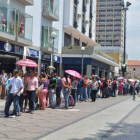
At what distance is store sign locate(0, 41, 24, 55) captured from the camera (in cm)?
1969

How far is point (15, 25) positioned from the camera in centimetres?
1961

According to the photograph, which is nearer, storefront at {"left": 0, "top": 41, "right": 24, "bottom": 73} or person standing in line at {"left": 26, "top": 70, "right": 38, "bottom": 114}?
person standing in line at {"left": 26, "top": 70, "right": 38, "bottom": 114}

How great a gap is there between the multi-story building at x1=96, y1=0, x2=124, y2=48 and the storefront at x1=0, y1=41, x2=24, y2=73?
99.5 meters

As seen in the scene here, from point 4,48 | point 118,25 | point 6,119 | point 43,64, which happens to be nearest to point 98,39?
point 118,25

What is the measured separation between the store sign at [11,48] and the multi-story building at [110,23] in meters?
99.3

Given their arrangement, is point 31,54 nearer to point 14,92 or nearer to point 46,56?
point 46,56

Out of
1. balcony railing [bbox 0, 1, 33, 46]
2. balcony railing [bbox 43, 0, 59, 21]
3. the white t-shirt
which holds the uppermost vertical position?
balcony railing [bbox 43, 0, 59, 21]

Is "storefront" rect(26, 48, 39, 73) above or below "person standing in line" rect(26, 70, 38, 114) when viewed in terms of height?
above

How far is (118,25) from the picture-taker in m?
121

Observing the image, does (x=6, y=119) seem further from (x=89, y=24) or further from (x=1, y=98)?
(x=89, y=24)

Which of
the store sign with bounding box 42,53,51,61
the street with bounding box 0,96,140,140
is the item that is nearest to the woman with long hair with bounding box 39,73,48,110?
the street with bounding box 0,96,140,140

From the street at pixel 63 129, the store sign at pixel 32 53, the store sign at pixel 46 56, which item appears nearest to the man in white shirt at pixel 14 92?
the street at pixel 63 129

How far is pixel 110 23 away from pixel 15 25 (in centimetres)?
10691

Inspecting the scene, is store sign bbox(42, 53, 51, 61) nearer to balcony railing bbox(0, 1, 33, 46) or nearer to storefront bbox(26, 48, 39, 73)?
A: storefront bbox(26, 48, 39, 73)
